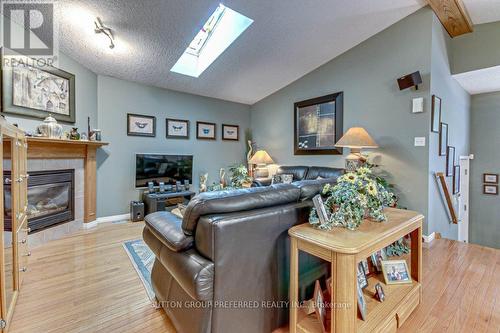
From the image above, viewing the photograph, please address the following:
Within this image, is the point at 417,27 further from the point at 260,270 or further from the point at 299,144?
the point at 260,270

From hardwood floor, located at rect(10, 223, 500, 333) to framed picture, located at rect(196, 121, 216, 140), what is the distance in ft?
9.66

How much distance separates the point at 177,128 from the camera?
4863 mm

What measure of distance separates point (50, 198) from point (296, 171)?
4.00m

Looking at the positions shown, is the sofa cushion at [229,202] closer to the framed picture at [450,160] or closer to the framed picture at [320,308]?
the framed picture at [320,308]

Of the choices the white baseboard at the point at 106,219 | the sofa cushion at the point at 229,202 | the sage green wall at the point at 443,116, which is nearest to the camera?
the sofa cushion at the point at 229,202

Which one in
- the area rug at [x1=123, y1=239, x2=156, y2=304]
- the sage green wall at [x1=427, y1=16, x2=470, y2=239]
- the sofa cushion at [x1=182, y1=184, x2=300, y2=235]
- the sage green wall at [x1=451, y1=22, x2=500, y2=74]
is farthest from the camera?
the sage green wall at [x1=451, y1=22, x2=500, y2=74]

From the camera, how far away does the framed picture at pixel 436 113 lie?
308 cm

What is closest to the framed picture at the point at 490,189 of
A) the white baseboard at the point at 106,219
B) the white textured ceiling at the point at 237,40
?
the white textured ceiling at the point at 237,40

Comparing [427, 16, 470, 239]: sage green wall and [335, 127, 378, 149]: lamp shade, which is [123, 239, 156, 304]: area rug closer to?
[335, 127, 378, 149]: lamp shade

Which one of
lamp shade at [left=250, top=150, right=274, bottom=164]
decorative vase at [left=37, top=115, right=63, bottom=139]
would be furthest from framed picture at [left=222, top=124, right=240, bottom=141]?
decorative vase at [left=37, top=115, right=63, bottom=139]

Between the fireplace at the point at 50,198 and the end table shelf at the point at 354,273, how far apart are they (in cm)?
343

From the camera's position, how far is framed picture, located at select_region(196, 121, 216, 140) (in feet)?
17.0

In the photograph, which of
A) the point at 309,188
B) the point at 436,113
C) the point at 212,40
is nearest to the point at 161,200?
the point at 212,40

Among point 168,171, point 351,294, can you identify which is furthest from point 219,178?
point 351,294
